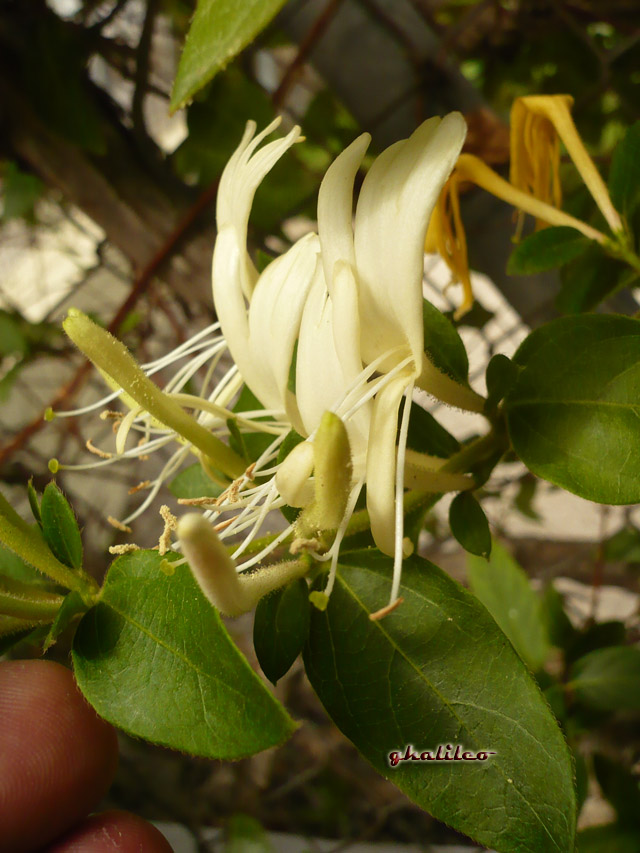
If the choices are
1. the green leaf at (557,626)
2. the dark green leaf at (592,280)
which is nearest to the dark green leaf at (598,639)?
the green leaf at (557,626)

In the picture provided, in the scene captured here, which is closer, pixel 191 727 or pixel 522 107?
pixel 191 727

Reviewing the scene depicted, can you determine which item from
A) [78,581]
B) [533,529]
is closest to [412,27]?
[78,581]

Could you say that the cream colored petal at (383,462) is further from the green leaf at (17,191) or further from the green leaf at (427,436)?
the green leaf at (17,191)

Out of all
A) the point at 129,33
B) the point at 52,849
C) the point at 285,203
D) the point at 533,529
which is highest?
the point at 129,33

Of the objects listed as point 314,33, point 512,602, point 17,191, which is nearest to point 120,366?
point 314,33

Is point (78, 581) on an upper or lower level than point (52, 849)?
upper

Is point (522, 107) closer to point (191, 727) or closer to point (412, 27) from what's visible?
point (412, 27)

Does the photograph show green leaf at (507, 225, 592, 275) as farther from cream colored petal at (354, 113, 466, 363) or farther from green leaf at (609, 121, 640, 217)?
cream colored petal at (354, 113, 466, 363)
